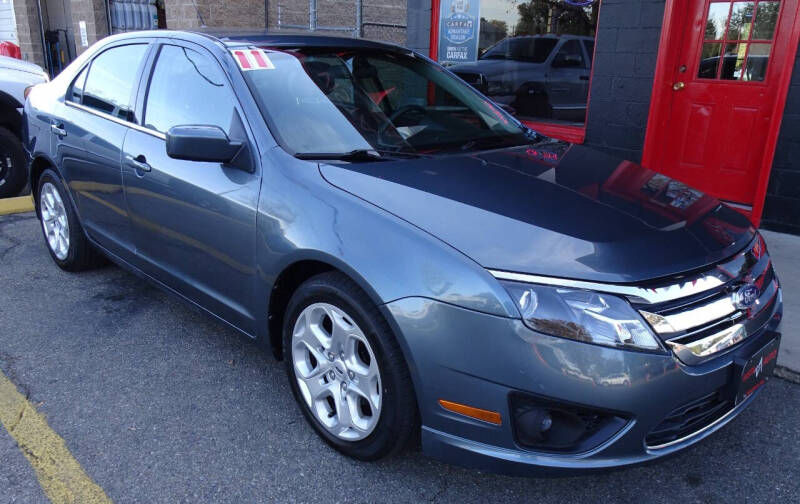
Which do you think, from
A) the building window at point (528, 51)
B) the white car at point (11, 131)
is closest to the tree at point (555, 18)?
the building window at point (528, 51)

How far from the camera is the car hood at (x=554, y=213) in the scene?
2.15 metres

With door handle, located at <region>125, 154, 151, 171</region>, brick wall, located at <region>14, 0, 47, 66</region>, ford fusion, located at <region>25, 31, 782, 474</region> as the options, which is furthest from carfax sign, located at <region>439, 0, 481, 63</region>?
brick wall, located at <region>14, 0, 47, 66</region>

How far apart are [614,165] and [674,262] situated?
41.5 inches

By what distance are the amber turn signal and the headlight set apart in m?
0.33

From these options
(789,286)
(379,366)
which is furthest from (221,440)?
(789,286)

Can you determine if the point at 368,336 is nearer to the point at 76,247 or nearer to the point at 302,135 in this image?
the point at 302,135

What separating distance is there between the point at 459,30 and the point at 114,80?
4844mm

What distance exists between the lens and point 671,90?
5.90 metres

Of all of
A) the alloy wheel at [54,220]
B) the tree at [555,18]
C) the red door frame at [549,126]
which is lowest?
the alloy wheel at [54,220]

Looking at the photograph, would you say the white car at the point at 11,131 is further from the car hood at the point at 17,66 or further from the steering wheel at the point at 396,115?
the steering wheel at the point at 396,115

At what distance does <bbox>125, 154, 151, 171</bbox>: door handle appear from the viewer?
10.9 feet

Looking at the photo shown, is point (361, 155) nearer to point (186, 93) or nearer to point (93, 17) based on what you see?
point (186, 93)

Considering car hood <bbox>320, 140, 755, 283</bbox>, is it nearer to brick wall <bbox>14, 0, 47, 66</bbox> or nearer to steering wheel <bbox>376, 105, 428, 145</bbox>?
steering wheel <bbox>376, 105, 428, 145</bbox>

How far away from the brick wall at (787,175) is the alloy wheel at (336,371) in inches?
175
